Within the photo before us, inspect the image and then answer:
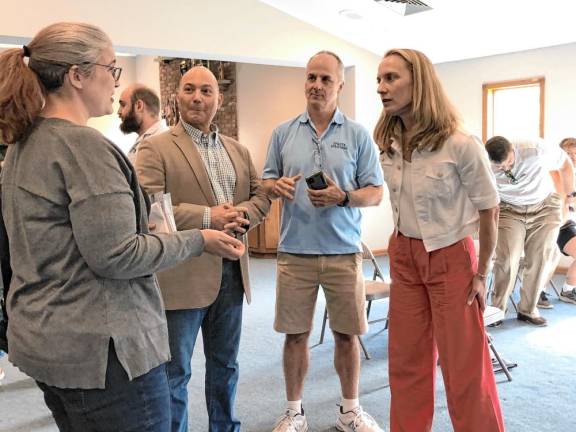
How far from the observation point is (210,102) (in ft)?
7.07

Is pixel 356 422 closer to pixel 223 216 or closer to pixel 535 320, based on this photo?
pixel 223 216

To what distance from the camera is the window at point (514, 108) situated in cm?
597

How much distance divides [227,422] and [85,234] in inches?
54.9

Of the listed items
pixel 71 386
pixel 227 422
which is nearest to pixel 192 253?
pixel 71 386

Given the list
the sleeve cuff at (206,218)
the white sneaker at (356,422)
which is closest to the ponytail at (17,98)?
the sleeve cuff at (206,218)

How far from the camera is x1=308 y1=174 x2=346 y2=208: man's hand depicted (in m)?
2.26

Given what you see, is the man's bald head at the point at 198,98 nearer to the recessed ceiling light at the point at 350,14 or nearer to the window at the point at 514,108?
the recessed ceiling light at the point at 350,14

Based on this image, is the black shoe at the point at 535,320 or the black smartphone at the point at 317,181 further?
the black shoe at the point at 535,320

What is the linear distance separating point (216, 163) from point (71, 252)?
1.08 meters

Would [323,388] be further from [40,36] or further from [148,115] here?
[40,36]

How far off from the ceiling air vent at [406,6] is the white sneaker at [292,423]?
4014mm

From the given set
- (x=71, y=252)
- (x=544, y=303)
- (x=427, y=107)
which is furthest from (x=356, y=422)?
(x=544, y=303)

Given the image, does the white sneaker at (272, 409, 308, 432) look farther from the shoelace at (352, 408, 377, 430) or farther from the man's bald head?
the man's bald head

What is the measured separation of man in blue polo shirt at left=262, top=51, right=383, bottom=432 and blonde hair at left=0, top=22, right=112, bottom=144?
1.26 m
